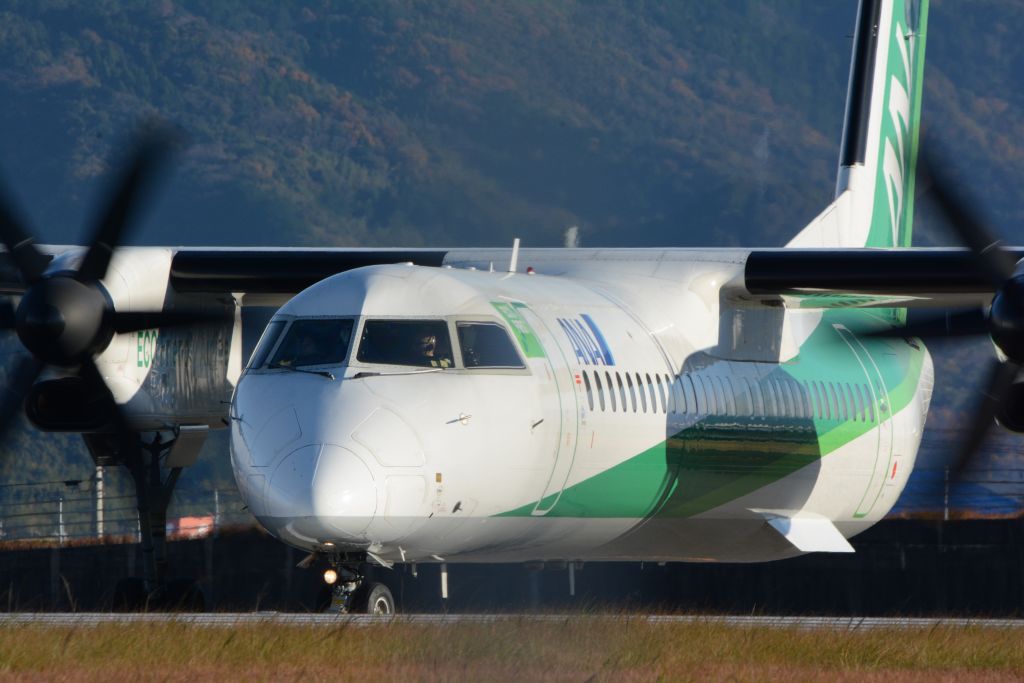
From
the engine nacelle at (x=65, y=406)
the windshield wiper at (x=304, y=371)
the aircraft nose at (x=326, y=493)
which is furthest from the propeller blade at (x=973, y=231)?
the engine nacelle at (x=65, y=406)

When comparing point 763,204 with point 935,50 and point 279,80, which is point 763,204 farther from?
point 935,50

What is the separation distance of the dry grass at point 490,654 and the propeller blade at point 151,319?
5.32 metres

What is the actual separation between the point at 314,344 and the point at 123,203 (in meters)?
4.99

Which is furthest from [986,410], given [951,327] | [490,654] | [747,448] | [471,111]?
[471,111]

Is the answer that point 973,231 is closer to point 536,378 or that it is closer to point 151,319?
point 536,378

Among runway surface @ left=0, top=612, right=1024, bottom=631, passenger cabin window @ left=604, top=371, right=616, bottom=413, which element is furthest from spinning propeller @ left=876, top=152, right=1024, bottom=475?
passenger cabin window @ left=604, top=371, right=616, bottom=413

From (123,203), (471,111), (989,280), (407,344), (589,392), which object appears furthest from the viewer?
(471,111)

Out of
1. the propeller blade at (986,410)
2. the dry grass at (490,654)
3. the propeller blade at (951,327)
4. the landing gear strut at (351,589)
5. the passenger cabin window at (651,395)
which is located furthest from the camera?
the propeller blade at (951,327)

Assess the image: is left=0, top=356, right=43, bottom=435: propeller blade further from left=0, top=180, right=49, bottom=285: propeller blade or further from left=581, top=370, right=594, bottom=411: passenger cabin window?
left=581, top=370, right=594, bottom=411: passenger cabin window

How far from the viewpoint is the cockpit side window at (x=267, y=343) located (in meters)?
14.0

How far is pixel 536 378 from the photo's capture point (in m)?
14.4

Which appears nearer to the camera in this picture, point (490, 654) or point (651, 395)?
point (490, 654)

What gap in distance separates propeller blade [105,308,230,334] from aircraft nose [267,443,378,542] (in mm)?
5759

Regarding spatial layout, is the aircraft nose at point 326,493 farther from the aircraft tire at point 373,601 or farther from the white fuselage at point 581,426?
the aircraft tire at point 373,601
